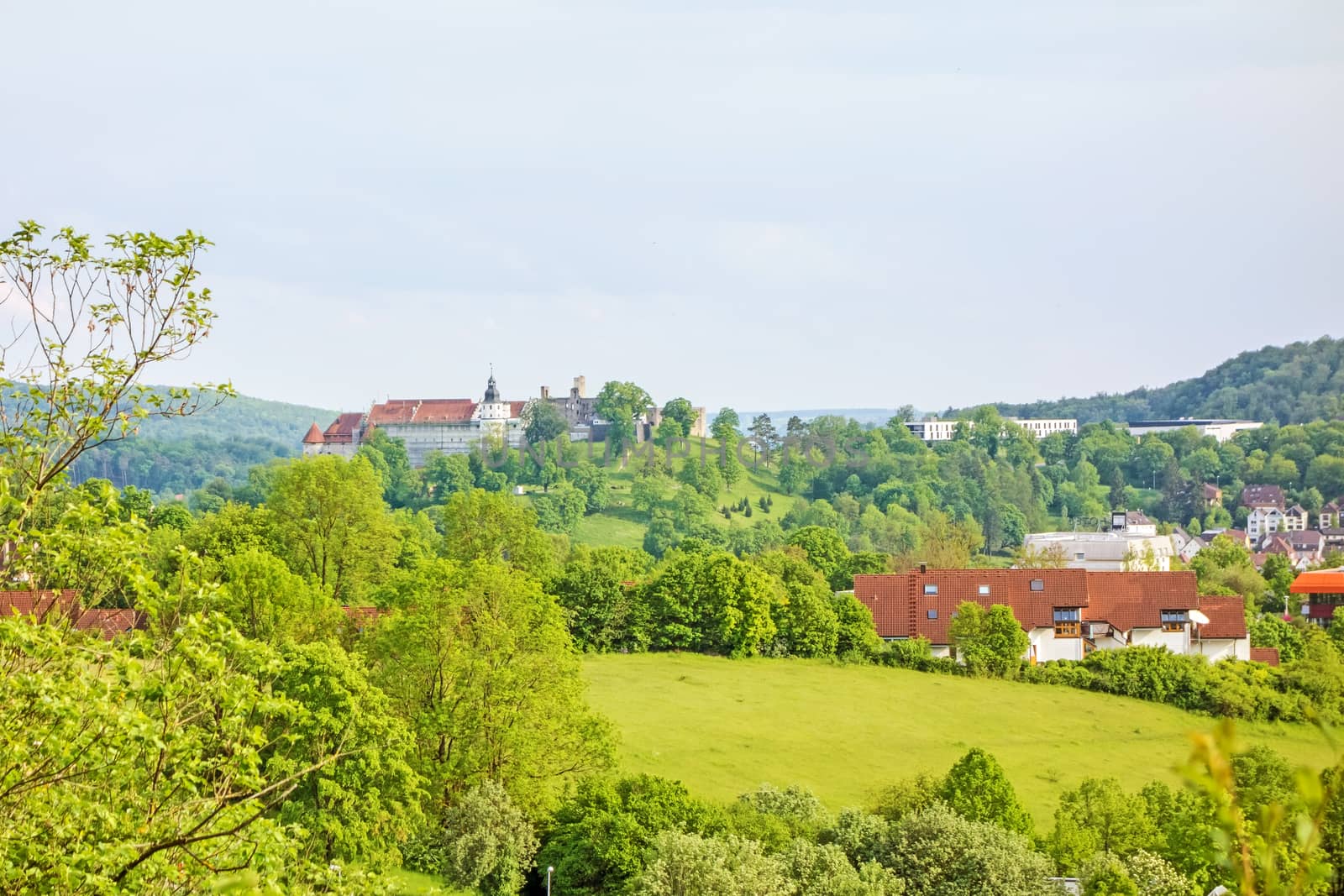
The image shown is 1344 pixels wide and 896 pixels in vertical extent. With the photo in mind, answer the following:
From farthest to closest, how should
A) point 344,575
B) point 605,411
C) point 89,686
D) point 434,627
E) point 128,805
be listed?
point 605,411 < point 344,575 < point 434,627 < point 128,805 < point 89,686

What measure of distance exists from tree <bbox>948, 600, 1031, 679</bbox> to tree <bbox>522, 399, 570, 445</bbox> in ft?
293

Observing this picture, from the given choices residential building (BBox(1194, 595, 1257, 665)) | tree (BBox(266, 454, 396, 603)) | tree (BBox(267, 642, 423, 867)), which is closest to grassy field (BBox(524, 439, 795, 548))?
residential building (BBox(1194, 595, 1257, 665))

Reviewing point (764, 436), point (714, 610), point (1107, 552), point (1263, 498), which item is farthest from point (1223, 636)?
point (1263, 498)

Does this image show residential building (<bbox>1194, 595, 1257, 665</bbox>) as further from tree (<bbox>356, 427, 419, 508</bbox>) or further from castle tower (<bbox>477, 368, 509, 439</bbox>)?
castle tower (<bbox>477, 368, 509, 439</bbox>)

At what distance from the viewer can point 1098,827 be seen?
92.9ft

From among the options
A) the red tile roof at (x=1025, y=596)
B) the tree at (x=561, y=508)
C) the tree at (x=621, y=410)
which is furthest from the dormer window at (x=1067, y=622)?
the tree at (x=621, y=410)

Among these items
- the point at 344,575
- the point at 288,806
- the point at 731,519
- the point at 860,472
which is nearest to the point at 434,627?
the point at 288,806

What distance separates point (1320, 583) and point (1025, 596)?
28.8 m

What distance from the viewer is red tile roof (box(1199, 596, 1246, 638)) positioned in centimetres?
6128

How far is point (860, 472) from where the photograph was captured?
507ft

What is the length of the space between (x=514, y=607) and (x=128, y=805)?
24.3 meters

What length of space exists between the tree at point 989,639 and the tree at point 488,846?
31.1 metres

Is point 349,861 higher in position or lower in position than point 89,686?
lower

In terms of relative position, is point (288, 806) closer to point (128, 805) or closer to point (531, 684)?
point (531, 684)
